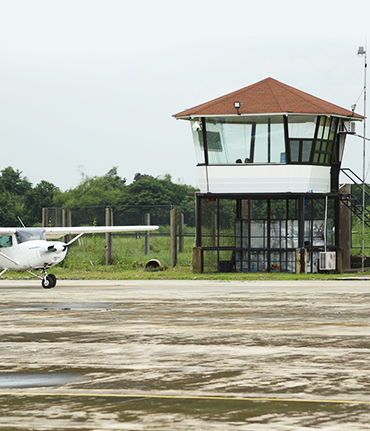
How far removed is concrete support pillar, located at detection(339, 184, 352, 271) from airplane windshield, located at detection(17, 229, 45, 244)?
13.7 meters

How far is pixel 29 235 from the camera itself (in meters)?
25.2

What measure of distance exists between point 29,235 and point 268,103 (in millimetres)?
11413

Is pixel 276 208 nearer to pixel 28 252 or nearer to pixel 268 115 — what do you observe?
pixel 268 115

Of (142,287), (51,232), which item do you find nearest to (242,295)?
(142,287)

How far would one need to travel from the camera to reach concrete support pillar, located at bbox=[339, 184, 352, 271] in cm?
3231

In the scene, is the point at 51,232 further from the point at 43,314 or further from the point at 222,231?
the point at 43,314

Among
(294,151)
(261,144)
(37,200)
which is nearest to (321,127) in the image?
(294,151)

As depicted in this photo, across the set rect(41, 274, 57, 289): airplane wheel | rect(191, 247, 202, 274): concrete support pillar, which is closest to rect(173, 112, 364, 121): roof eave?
rect(191, 247, 202, 274): concrete support pillar

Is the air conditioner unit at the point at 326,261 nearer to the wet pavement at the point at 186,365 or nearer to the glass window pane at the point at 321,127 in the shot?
the glass window pane at the point at 321,127

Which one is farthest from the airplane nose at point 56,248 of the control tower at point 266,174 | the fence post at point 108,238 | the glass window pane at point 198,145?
the glass window pane at point 198,145

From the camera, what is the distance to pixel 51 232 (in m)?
27.0

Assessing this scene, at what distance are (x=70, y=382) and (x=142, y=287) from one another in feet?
51.4

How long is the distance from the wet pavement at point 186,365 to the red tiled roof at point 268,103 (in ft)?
43.1

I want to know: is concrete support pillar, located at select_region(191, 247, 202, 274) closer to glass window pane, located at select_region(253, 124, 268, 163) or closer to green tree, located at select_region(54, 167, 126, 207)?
glass window pane, located at select_region(253, 124, 268, 163)
